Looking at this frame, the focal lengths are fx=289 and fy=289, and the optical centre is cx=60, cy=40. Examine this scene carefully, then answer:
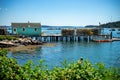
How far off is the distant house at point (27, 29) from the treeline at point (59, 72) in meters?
58.5

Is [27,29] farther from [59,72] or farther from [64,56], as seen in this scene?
[59,72]

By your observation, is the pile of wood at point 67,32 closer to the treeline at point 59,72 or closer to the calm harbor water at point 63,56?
the calm harbor water at point 63,56

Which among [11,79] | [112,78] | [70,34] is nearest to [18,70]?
[11,79]

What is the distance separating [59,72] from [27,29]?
59.8 meters

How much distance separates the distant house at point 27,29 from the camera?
66.2 metres

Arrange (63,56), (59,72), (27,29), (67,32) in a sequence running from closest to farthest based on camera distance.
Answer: (59,72), (63,56), (27,29), (67,32)

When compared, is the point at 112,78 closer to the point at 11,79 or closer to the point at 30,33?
the point at 11,79

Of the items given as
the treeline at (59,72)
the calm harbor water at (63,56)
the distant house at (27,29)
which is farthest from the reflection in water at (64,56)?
the treeline at (59,72)

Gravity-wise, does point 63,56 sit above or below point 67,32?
below

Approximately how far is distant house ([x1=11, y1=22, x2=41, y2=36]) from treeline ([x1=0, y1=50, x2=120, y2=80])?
58510 mm

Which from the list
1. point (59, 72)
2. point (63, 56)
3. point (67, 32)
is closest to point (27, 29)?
point (67, 32)

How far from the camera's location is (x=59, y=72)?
7254 mm

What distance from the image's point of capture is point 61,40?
73.1 metres

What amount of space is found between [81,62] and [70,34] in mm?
64961
